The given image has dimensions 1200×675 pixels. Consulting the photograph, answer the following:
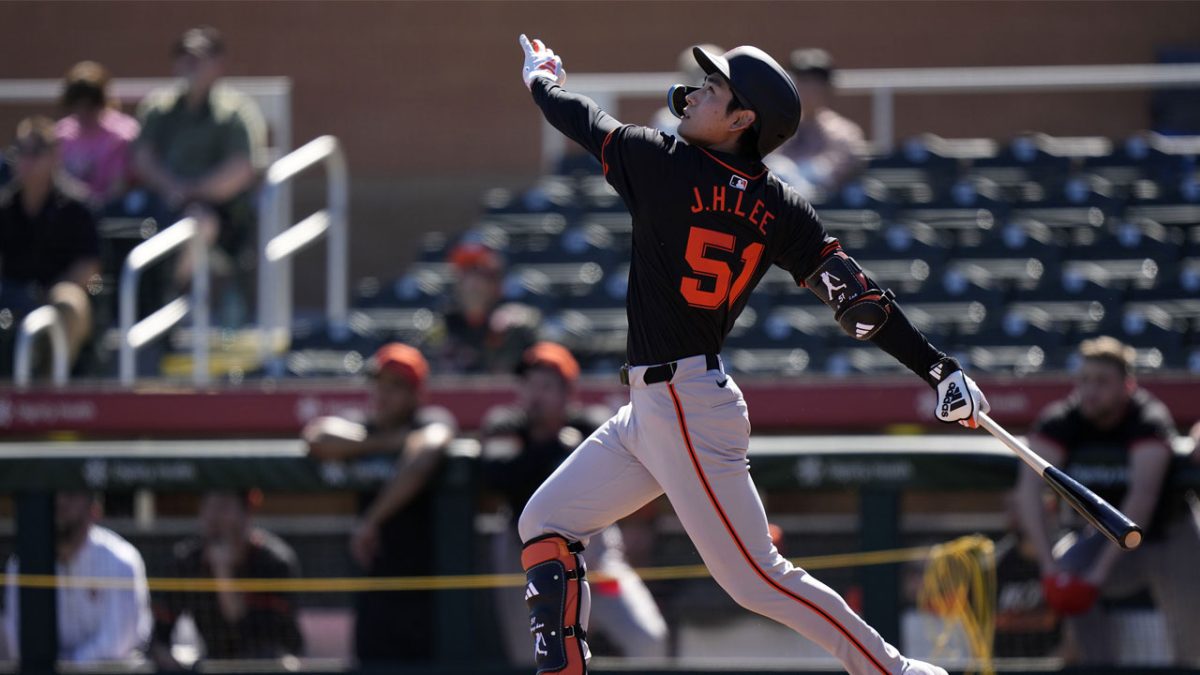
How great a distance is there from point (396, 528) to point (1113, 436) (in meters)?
2.69

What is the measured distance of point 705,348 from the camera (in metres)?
4.36

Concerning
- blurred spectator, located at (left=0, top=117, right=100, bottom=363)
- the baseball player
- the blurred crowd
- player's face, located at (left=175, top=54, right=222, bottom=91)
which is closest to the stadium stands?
the blurred crowd

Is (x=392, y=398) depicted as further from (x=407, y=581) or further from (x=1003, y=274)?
(x=1003, y=274)

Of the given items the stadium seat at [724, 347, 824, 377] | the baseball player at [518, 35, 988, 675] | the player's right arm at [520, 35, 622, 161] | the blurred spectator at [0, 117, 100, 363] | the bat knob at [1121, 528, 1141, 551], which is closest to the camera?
the bat knob at [1121, 528, 1141, 551]

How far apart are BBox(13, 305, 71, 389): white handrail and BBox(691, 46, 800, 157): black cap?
16.4 ft

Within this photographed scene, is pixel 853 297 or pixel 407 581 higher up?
pixel 853 297

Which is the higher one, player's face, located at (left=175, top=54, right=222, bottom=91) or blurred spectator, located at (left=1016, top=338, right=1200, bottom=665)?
player's face, located at (left=175, top=54, right=222, bottom=91)

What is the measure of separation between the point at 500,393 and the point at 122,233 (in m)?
2.57

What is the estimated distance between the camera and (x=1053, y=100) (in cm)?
1311

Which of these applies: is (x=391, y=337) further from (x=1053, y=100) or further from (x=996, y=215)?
(x=1053, y=100)

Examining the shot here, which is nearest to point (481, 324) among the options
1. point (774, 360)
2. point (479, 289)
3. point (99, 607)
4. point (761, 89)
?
point (479, 289)

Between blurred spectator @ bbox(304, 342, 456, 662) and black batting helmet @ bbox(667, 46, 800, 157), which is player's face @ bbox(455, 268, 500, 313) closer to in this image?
blurred spectator @ bbox(304, 342, 456, 662)

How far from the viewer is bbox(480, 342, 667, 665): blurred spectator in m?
6.22

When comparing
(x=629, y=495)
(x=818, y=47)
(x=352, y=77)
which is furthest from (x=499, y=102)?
(x=629, y=495)
